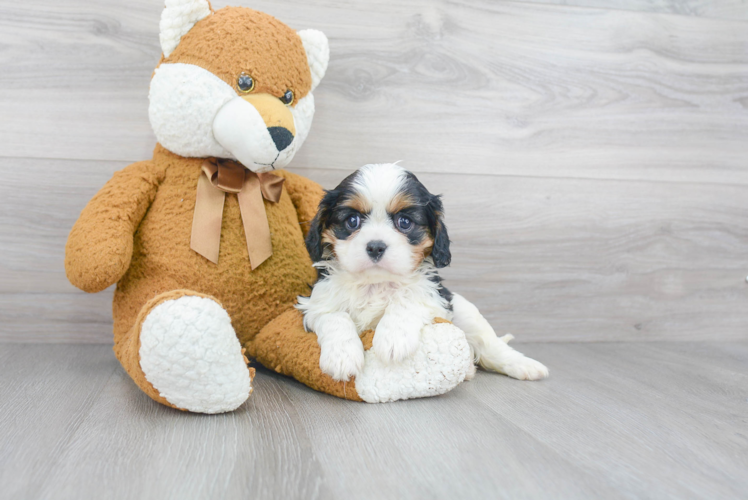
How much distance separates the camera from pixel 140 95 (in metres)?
1.79

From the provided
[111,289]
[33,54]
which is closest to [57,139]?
[33,54]

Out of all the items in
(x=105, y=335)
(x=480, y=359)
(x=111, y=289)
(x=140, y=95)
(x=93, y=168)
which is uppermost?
(x=140, y=95)

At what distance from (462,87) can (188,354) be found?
53.5 inches

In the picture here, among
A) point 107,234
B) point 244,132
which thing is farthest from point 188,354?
point 244,132

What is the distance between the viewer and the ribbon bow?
1423 mm

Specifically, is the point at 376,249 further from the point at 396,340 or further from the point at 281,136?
the point at 281,136

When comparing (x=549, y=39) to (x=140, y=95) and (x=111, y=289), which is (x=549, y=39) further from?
(x=111, y=289)

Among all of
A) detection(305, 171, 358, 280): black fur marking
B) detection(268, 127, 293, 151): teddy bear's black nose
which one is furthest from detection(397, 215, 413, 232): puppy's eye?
detection(268, 127, 293, 151): teddy bear's black nose

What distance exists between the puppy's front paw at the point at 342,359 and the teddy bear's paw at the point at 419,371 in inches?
1.5

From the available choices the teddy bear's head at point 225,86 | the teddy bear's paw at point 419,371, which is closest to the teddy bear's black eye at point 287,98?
the teddy bear's head at point 225,86

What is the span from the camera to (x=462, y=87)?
197 cm

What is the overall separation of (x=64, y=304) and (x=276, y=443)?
1.13 m

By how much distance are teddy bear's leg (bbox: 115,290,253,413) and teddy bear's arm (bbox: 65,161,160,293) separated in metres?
0.24

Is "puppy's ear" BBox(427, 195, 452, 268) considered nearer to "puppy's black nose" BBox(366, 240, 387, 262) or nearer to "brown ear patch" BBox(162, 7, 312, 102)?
"puppy's black nose" BBox(366, 240, 387, 262)
